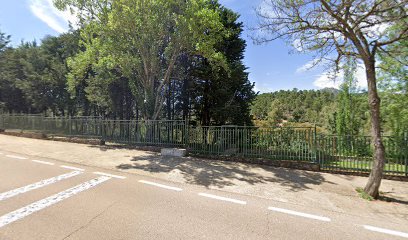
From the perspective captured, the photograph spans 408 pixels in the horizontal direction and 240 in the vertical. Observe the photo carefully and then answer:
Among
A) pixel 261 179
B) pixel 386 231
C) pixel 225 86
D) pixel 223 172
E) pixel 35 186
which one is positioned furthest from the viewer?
pixel 225 86

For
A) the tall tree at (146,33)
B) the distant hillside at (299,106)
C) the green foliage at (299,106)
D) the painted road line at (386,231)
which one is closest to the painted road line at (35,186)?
the tall tree at (146,33)

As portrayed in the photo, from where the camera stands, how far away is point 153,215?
446 centimetres

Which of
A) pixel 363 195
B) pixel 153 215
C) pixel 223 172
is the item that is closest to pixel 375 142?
pixel 363 195

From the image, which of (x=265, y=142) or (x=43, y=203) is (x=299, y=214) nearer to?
(x=265, y=142)

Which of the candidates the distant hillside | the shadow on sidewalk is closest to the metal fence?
the shadow on sidewalk

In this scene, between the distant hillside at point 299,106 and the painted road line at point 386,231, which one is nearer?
the painted road line at point 386,231

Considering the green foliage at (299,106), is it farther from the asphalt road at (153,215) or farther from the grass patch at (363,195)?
the asphalt road at (153,215)

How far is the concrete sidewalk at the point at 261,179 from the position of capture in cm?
575

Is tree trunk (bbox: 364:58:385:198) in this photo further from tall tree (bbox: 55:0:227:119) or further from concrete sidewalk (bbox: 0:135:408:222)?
tall tree (bbox: 55:0:227:119)

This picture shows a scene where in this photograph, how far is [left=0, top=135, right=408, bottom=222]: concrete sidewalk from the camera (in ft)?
18.9

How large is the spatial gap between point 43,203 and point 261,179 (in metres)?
5.82

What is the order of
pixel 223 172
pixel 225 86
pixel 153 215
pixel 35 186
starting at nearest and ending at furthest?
1. pixel 153 215
2. pixel 35 186
3. pixel 223 172
4. pixel 225 86

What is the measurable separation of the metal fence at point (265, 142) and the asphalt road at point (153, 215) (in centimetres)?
389

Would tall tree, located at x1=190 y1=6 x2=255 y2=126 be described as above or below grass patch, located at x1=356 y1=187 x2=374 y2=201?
above
